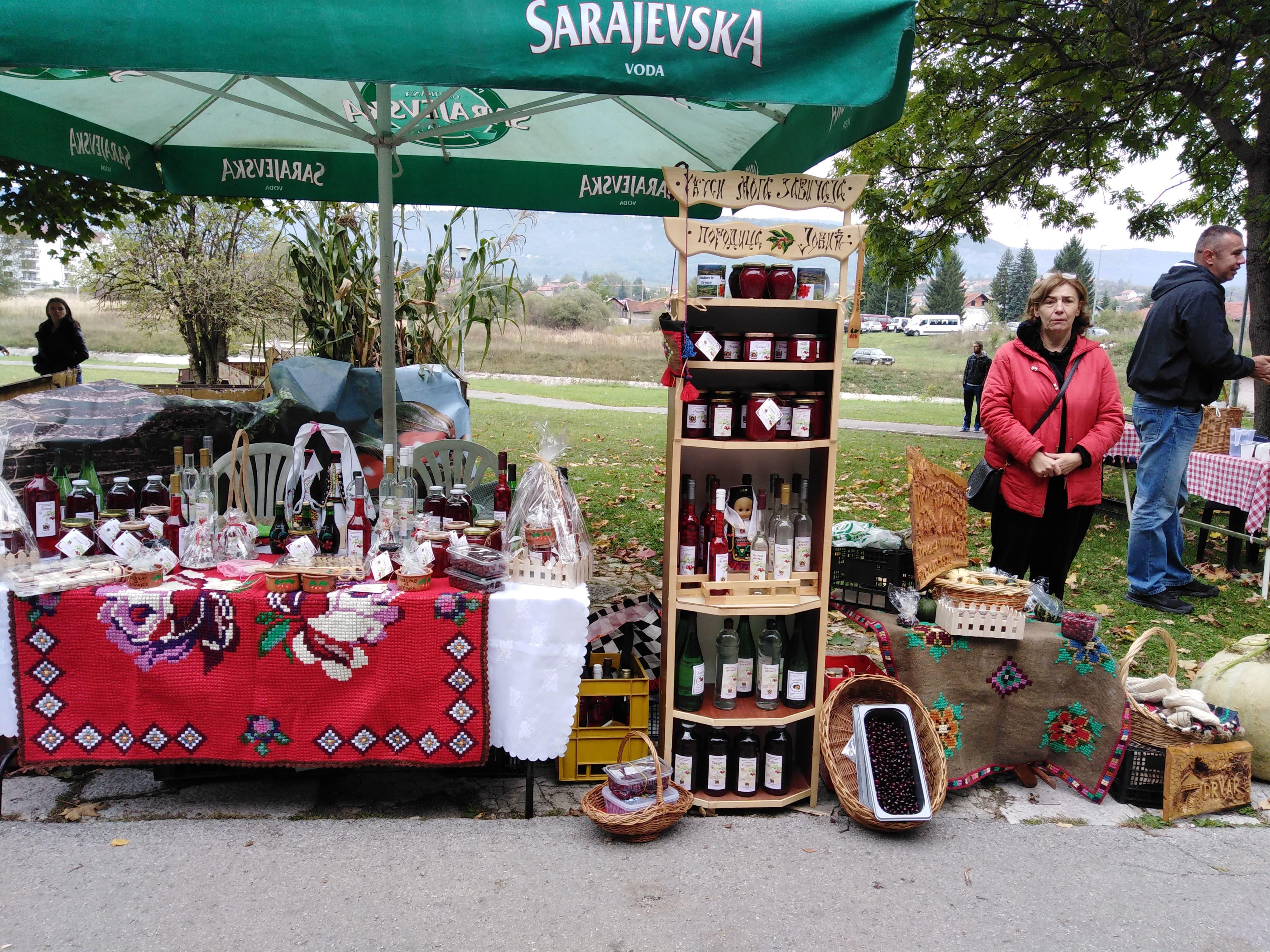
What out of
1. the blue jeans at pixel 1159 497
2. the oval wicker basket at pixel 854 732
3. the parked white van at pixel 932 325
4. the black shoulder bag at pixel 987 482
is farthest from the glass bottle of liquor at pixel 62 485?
the parked white van at pixel 932 325

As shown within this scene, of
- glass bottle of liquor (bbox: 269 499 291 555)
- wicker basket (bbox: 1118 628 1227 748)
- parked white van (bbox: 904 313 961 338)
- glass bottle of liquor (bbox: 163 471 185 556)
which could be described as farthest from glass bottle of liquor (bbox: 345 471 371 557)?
parked white van (bbox: 904 313 961 338)

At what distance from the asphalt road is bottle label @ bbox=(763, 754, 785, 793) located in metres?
0.11

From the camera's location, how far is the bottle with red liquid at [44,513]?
9.46 ft

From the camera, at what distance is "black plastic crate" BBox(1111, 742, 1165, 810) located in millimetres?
3072

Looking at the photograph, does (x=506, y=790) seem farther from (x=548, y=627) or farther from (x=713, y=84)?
(x=713, y=84)

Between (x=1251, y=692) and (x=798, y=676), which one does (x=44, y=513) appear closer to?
(x=798, y=676)

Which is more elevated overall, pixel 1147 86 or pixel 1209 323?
pixel 1147 86

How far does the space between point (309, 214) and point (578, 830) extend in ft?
17.7

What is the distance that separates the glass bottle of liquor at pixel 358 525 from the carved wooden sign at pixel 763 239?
4.40ft

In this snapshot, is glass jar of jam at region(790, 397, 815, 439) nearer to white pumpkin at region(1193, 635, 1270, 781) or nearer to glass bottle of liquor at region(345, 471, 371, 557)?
glass bottle of liquor at region(345, 471, 371, 557)

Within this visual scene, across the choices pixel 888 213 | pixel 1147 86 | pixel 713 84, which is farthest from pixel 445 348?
pixel 1147 86

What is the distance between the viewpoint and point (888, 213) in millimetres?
9172

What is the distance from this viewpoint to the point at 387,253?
3.91 meters

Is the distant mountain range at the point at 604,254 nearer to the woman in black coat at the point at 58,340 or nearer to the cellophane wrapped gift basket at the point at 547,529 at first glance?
the cellophane wrapped gift basket at the point at 547,529
